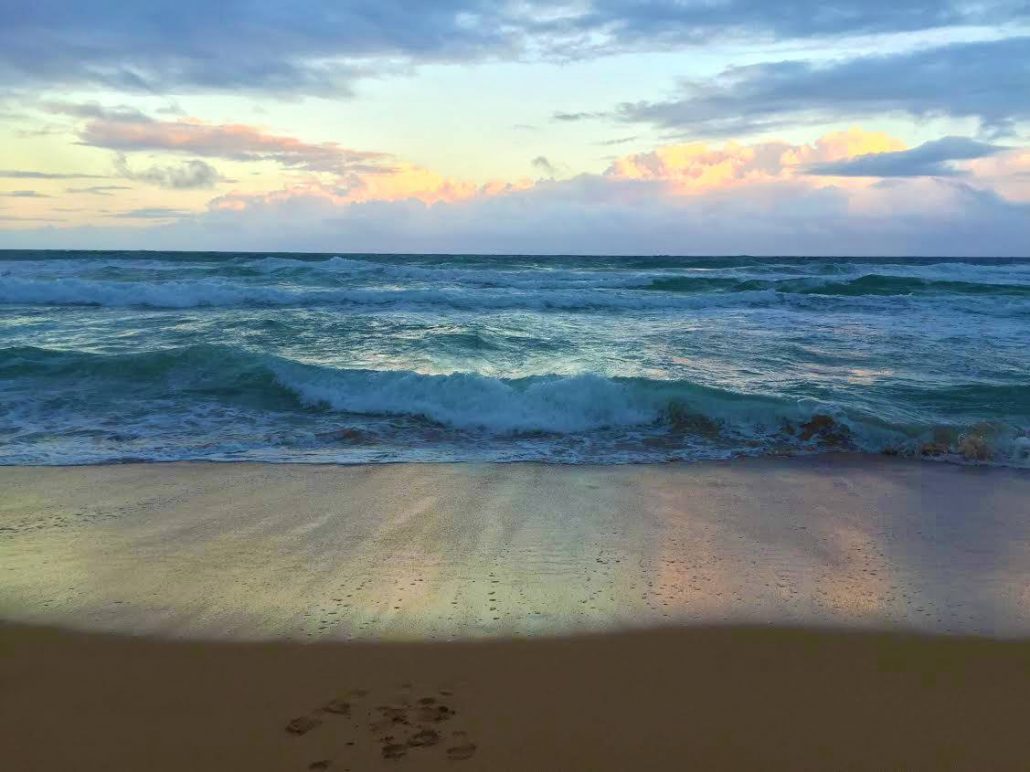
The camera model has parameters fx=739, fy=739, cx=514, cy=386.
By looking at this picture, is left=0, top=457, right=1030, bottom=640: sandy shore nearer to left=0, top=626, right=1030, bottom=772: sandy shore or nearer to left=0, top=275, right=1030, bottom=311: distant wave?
left=0, top=626, right=1030, bottom=772: sandy shore

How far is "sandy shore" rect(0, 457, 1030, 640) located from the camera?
12.7 feet

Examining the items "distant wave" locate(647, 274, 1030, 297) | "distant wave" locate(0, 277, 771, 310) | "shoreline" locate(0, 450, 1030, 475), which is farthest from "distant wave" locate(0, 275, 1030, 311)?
"shoreline" locate(0, 450, 1030, 475)

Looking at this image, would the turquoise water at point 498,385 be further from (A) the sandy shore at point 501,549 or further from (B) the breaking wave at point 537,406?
(A) the sandy shore at point 501,549

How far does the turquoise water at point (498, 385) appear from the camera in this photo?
25.5 ft

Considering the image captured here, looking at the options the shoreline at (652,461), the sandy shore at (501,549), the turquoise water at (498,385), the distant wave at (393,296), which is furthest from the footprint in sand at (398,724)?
the distant wave at (393,296)

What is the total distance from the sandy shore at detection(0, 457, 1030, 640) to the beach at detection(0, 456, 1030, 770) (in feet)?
0.08

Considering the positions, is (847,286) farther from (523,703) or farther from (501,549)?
(523,703)

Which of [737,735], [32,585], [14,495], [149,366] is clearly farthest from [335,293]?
[737,735]

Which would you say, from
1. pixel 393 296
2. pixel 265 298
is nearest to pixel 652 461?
pixel 393 296

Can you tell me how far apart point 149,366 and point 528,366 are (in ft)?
18.4

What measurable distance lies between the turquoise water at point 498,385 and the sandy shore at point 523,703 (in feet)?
12.2

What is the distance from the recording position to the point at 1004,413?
29.1 ft

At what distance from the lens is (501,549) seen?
4797mm

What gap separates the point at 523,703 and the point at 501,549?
1.73m
